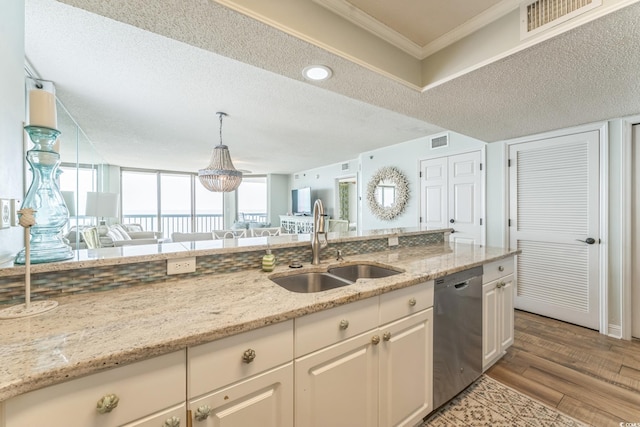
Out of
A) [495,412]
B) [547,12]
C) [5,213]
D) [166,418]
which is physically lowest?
[495,412]

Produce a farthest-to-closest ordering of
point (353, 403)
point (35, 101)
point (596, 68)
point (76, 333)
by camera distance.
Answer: point (596, 68), point (353, 403), point (35, 101), point (76, 333)

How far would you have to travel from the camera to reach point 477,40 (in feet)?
5.25

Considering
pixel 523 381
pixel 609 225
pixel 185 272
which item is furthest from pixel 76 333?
pixel 609 225

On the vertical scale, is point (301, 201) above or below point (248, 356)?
above

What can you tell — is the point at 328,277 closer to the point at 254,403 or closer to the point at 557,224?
the point at 254,403

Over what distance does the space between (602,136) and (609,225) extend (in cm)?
86

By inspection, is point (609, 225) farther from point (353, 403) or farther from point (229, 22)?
point (229, 22)

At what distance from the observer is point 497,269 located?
1955 mm

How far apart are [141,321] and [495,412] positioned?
6.52 feet

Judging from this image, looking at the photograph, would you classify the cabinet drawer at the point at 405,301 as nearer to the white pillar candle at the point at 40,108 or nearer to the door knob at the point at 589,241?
the white pillar candle at the point at 40,108

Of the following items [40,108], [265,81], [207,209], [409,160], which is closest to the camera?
[40,108]

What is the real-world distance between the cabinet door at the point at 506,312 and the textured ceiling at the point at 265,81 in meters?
1.44

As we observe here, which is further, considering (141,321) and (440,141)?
(440,141)

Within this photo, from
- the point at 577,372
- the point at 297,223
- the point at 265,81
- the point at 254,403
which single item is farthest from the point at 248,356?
the point at 297,223
